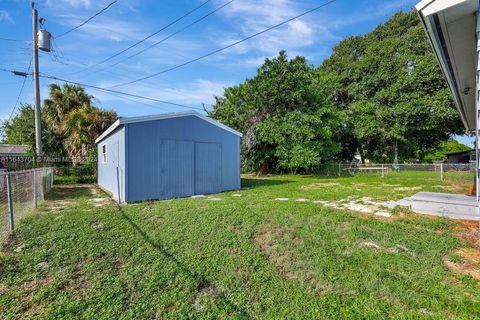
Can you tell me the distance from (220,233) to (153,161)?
4267 mm

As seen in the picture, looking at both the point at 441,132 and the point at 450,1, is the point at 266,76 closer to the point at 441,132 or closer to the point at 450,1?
the point at 450,1

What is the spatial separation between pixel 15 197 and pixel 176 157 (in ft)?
13.0

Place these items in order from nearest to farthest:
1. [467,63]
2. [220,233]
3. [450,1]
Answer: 1. [450,1]
2. [220,233]
3. [467,63]

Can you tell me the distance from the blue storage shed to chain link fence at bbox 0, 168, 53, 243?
6.54 ft

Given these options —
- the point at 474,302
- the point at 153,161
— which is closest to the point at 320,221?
the point at 474,302

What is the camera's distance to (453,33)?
3701 millimetres

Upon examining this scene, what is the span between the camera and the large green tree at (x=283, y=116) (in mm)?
14289

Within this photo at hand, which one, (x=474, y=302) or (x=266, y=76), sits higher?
(x=266, y=76)

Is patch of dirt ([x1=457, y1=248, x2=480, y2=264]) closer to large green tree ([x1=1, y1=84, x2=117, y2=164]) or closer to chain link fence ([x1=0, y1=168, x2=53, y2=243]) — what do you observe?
chain link fence ([x1=0, y1=168, x2=53, y2=243])

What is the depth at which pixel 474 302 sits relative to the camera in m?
2.40

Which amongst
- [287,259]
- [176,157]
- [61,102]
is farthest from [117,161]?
[61,102]

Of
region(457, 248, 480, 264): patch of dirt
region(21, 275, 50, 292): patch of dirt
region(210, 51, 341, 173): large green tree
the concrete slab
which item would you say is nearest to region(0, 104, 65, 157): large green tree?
region(210, 51, 341, 173): large green tree

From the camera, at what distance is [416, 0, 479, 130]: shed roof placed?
3102 mm

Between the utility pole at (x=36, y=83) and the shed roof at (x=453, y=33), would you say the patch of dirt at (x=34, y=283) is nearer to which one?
the shed roof at (x=453, y=33)
